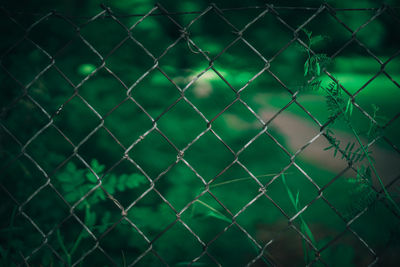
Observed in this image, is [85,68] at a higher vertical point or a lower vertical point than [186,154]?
higher

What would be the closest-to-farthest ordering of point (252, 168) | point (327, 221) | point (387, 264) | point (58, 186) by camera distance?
point (387, 264) → point (327, 221) → point (252, 168) → point (58, 186)

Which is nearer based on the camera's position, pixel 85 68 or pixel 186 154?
pixel 186 154

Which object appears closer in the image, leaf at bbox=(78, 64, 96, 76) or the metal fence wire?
the metal fence wire

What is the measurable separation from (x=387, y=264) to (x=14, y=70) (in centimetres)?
219

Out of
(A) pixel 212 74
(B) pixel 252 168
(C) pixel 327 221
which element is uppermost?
(A) pixel 212 74

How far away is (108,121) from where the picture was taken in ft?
5.92

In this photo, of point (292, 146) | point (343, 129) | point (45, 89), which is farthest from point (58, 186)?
point (343, 129)

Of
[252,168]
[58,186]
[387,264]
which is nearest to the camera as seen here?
[387,264]

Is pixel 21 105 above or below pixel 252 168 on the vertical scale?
above

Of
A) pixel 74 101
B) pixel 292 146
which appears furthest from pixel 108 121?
pixel 292 146

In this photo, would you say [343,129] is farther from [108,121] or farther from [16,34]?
[16,34]

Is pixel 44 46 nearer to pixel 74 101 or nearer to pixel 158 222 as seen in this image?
pixel 74 101

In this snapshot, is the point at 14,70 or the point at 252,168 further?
the point at 14,70

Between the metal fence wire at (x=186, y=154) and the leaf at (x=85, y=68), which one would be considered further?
the leaf at (x=85, y=68)
